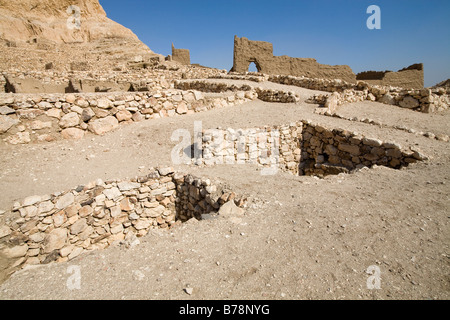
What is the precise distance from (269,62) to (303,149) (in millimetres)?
12704

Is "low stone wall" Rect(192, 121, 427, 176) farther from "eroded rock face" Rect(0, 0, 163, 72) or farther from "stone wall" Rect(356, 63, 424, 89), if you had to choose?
"eroded rock face" Rect(0, 0, 163, 72)

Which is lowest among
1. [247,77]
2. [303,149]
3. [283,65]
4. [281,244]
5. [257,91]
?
[281,244]

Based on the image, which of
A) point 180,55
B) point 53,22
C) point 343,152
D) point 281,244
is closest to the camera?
point 281,244

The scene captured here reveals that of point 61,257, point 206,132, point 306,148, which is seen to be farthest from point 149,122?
point 306,148

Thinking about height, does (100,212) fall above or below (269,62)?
below

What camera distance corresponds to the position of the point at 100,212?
4414mm

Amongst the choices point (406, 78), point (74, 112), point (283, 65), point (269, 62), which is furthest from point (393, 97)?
point (74, 112)

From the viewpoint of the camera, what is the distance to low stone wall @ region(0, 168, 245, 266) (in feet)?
12.2

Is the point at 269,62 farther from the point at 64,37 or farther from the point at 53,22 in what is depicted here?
the point at 53,22

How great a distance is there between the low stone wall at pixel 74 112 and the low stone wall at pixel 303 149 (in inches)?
123

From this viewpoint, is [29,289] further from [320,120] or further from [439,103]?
[439,103]

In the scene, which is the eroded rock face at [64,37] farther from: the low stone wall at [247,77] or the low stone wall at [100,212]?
the low stone wall at [100,212]

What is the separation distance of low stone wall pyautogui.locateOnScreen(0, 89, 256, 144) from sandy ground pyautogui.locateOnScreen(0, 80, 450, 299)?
3.31 ft

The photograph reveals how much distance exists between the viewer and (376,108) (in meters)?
10.4
